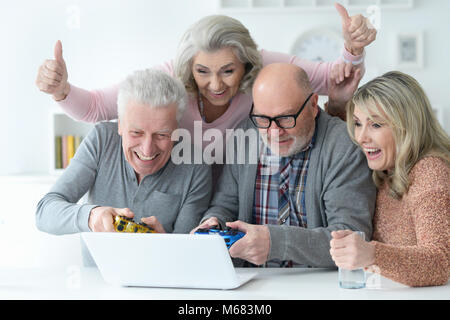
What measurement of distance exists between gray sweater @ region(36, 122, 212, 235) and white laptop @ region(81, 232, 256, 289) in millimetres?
519

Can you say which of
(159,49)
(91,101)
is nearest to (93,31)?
(159,49)

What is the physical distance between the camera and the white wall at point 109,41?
3.99 metres

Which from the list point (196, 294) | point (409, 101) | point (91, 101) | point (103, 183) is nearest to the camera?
point (196, 294)

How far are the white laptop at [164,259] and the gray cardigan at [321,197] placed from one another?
0.84ft

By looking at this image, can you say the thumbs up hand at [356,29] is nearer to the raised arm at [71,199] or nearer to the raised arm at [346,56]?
the raised arm at [346,56]

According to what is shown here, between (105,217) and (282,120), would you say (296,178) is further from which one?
(105,217)

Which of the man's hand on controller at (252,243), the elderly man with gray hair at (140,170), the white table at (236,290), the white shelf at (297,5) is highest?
the white shelf at (297,5)

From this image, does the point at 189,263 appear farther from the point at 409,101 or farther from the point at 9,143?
the point at 9,143

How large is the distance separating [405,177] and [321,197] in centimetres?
27

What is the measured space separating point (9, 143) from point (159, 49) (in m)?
1.31

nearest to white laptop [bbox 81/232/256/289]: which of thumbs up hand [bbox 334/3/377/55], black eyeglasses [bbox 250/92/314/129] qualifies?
black eyeglasses [bbox 250/92/314/129]

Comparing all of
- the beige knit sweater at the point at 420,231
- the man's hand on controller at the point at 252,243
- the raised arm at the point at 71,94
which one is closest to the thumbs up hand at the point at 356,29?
the beige knit sweater at the point at 420,231
